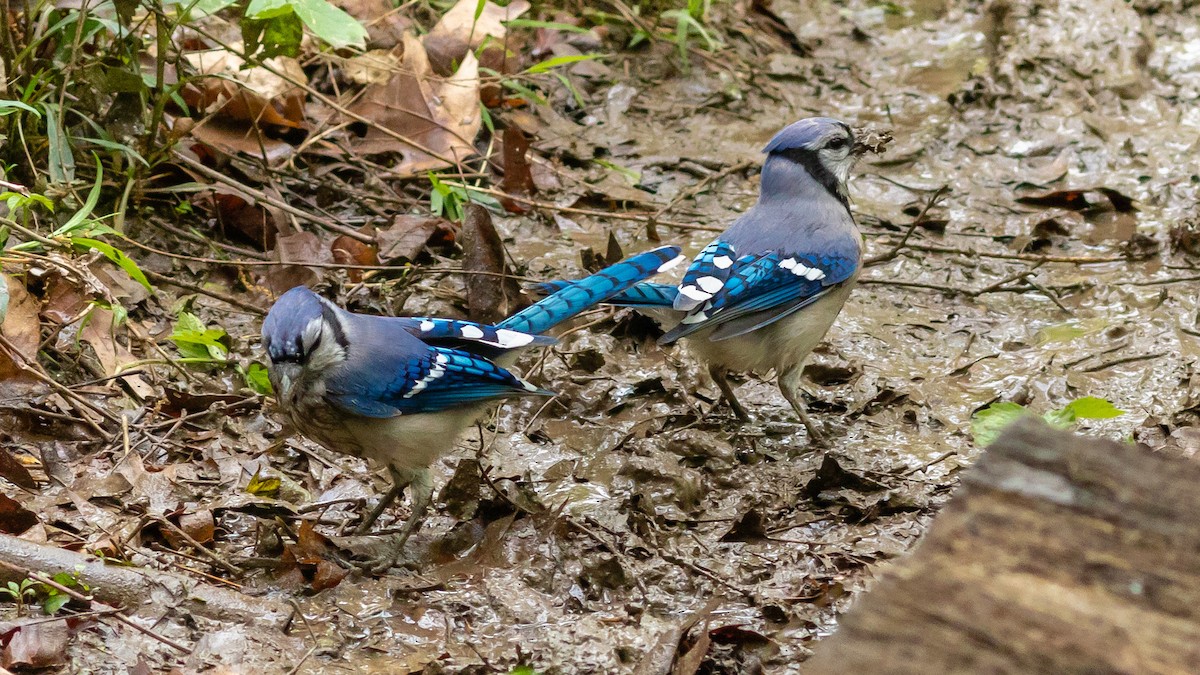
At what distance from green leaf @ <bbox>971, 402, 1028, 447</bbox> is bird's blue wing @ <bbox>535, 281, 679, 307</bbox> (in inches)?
46.2

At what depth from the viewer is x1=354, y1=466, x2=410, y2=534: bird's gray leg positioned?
3.88 m

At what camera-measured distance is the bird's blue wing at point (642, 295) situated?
14.3 ft

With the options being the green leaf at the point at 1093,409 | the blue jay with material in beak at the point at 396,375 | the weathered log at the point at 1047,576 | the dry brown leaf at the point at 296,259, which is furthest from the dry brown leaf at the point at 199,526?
the green leaf at the point at 1093,409

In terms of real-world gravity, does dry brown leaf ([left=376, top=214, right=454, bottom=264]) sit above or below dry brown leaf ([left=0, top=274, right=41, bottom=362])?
Answer: below

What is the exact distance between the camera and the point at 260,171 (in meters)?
5.61

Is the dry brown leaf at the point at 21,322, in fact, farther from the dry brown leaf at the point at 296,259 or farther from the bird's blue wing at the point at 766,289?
the bird's blue wing at the point at 766,289

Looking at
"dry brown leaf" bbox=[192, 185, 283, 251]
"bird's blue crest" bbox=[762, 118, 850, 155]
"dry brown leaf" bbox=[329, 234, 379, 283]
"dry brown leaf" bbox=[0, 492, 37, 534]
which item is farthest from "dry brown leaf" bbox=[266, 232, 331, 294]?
"bird's blue crest" bbox=[762, 118, 850, 155]

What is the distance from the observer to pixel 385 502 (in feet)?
12.9

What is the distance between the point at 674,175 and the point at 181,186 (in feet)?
8.15

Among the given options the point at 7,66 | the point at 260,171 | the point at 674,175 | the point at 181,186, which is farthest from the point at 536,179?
the point at 7,66

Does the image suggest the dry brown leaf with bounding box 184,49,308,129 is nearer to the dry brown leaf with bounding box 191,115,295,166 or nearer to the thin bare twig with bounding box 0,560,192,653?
the dry brown leaf with bounding box 191,115,295,166

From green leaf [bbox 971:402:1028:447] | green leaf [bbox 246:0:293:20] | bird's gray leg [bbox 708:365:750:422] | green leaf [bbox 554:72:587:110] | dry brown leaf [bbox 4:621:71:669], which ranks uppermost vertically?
green leaf [bbox 246:0:293:20]

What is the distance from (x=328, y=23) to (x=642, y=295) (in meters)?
1.51

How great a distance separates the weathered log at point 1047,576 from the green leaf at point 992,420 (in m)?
1.50
